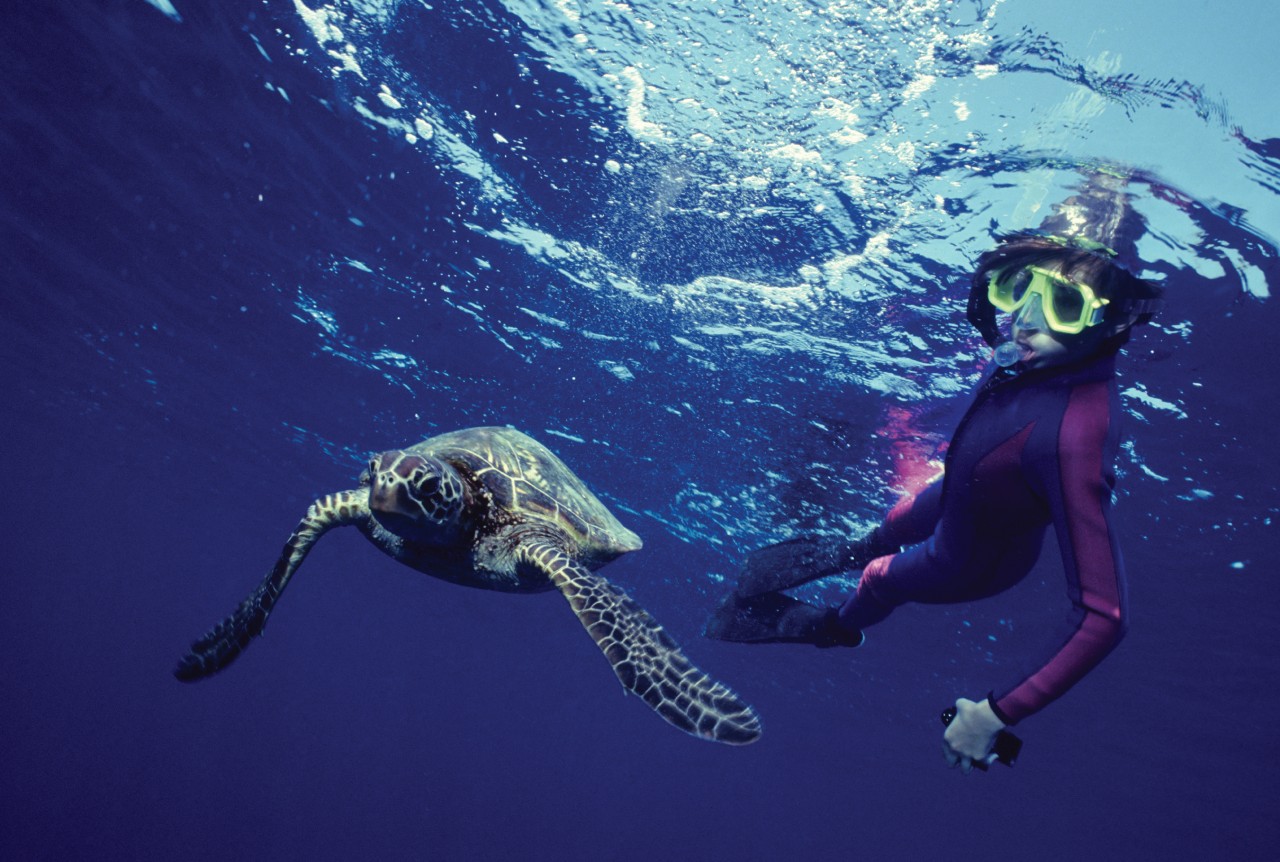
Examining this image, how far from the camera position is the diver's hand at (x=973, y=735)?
8.91 feet

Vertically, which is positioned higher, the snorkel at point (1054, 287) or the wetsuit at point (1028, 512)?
the snorkel at point (1054, 287)

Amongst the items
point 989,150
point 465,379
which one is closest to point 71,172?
point 465,379

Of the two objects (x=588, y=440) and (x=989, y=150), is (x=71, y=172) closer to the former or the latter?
(x=588, y=440)

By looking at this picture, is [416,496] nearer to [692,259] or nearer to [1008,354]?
[1008,354]

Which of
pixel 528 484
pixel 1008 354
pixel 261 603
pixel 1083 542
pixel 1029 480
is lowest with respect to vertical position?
pixel 261 603

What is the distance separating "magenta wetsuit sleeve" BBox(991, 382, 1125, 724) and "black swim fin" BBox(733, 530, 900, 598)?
7.07ft

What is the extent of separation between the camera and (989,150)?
237 inches

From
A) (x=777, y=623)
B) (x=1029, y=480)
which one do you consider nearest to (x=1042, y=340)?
(x=1029, y=480)

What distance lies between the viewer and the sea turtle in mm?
3271

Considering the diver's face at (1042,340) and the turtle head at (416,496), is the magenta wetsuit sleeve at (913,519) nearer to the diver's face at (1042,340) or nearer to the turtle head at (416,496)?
the diver's face at (1042,340)

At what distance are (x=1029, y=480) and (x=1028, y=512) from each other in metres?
0.35

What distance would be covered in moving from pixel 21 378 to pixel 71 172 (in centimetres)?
2291

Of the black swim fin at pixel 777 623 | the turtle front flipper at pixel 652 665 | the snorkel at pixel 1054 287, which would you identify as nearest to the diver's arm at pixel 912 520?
the black swim fin at pixel 777 623

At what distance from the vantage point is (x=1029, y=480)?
3.26 meters
